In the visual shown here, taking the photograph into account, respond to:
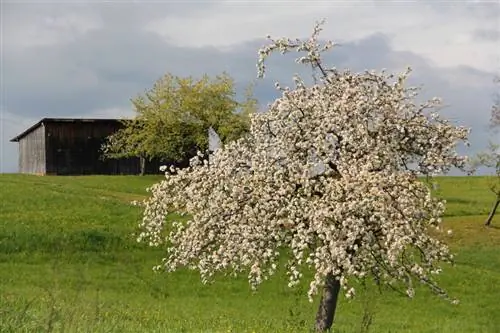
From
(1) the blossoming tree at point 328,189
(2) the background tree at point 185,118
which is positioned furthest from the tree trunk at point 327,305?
(2) the background tree at point 185,118

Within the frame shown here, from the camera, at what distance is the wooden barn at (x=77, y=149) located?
86.6 m

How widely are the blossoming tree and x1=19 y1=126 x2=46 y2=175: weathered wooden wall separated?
6951 centimetres

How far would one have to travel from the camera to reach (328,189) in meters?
18.7

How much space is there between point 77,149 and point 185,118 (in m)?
16.1

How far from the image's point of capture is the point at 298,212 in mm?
19062

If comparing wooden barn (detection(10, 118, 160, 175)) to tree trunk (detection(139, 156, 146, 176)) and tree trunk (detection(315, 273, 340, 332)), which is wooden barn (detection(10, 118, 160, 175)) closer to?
tree trunk (detection(139, 156, 146, 176))

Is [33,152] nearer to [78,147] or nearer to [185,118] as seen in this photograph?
[78,147]

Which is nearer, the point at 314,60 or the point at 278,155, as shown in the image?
the point at 278,155

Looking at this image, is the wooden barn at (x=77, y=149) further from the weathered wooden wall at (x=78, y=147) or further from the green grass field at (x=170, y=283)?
the green grass field at (x=170, y=283)

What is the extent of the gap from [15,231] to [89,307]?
111 feet

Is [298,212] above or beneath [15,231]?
above

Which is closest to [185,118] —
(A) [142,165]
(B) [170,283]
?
(A) [142,165]

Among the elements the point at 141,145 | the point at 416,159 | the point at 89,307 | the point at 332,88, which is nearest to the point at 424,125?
the point at 416,159

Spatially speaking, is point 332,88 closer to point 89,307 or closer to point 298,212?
point 298,212
